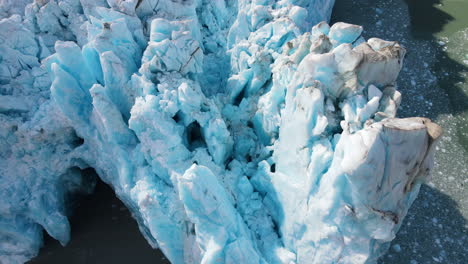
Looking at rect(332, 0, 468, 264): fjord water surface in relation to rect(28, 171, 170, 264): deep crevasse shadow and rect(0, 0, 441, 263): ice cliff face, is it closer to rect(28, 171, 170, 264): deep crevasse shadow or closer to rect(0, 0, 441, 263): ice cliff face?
rect(0, 0, 441, 263): ice cliff face

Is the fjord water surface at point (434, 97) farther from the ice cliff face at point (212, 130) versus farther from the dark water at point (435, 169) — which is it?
the ice cliff face at point (212, 130)

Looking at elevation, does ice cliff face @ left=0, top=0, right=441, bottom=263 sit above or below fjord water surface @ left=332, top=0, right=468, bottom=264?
above

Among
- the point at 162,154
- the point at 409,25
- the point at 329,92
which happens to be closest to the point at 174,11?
the point at 162,154

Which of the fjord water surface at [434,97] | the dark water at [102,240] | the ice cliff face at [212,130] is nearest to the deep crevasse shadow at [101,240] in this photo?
the dark water at [102,240]

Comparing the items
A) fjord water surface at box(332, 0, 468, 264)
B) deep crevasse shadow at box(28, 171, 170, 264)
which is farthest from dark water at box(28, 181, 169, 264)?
fjord water surface at box(332, 0, 468, 264)

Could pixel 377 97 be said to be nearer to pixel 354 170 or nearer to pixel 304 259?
pixel 354 170

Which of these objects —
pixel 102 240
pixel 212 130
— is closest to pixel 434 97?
pixel 212 130

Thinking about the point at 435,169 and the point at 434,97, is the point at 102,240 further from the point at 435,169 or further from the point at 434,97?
the point at 434,97

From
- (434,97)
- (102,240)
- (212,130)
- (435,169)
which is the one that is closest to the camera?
(212,130)
